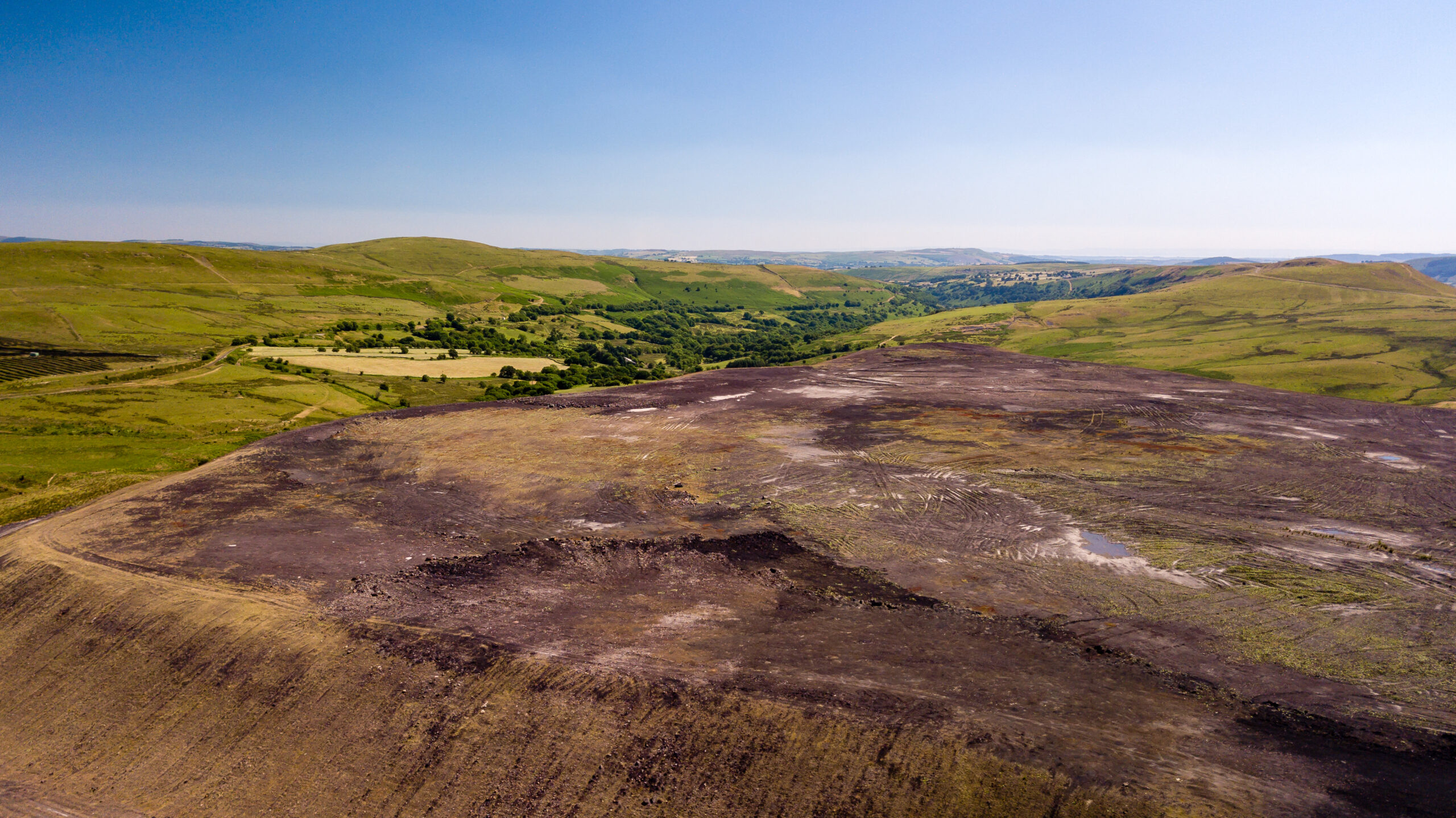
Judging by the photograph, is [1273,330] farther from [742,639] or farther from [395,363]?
[395,363]

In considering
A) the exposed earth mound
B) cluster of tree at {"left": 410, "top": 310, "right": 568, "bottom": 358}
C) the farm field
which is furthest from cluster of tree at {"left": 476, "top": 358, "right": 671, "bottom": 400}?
the exposed earth mound

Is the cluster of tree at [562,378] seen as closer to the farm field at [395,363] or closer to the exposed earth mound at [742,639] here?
the farm field at [395,363]

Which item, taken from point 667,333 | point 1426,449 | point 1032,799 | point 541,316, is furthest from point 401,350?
point 1426,449

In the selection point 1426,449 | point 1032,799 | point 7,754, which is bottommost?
point 7,754

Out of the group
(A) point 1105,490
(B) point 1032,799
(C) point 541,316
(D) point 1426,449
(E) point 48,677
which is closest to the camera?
(B) point 1032,799

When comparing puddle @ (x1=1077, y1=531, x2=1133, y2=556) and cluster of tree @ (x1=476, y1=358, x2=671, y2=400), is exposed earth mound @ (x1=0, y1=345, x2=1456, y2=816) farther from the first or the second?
cluster of tree @ (x1=476, y1=358, x2=671, y2=400)

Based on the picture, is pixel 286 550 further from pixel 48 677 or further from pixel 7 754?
pixel 7 754

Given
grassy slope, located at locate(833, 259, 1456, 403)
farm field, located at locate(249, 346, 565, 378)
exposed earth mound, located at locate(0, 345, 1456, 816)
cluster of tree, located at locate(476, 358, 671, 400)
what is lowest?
exposed earth mound, located at locate(0, 345, 1456, 816)
